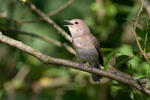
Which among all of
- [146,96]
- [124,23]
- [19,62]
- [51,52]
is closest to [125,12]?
[124,23]

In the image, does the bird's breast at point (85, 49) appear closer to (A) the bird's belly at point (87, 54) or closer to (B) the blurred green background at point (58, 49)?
(A) the bird's belly at point (87, 54)

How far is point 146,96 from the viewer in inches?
129

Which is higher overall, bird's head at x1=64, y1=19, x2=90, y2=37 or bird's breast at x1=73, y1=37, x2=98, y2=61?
bird's head at x1=64, y1=19, x2=90, y2=37

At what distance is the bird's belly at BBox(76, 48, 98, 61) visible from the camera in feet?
15.8

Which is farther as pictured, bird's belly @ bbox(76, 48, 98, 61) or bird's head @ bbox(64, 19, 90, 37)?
bird's head @ bbox(64, 19, 90, 37)

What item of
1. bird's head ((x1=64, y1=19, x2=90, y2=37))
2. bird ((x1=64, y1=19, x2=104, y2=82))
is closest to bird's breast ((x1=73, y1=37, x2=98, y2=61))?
bird ((x1=64, y1=19, x2=104, y2=82))

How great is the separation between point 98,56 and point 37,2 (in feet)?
5.43

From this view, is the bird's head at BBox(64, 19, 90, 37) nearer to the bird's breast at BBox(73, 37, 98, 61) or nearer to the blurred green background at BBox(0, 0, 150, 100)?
the bird's breast at BBox(73, 37, 98, 61)

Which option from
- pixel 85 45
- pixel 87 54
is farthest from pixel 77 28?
pixel 87 54

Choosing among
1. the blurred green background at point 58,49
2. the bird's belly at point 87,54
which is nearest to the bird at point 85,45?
the bird's belly at point 87,54

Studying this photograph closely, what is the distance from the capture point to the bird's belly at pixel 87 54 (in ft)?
15.8

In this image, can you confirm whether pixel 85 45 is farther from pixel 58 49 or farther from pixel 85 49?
pixel 58 49

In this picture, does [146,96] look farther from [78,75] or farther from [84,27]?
[78,75]

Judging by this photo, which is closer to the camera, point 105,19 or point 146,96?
point 146,96
